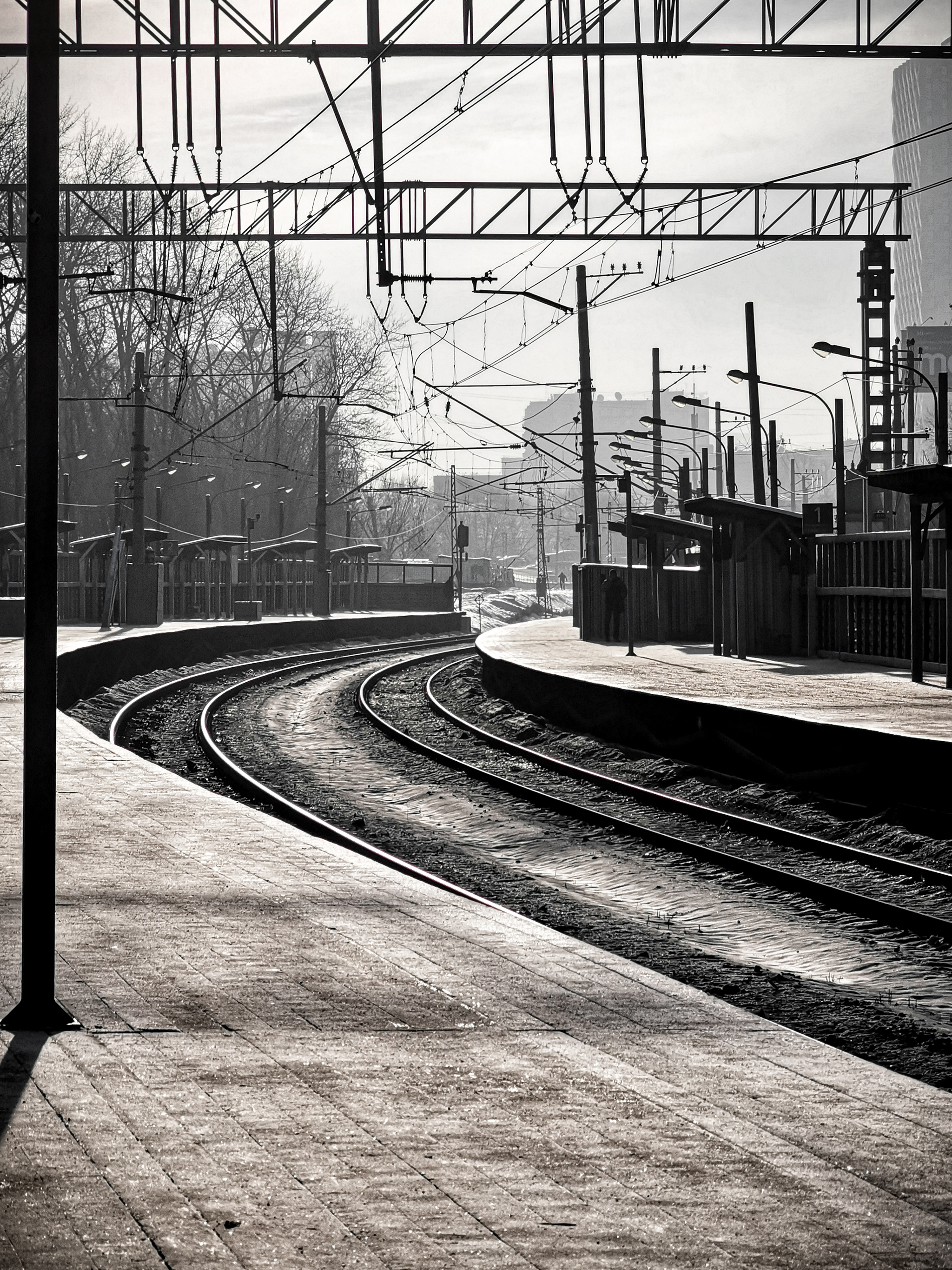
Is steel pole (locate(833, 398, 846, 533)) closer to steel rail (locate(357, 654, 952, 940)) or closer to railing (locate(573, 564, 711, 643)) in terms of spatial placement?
railing (locate(573, 564, 711, 643))

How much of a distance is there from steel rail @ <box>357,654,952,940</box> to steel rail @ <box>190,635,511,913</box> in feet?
6.24

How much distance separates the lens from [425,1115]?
174 inches

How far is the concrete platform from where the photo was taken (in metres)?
13.0

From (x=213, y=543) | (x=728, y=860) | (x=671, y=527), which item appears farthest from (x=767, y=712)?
(x=213, y=543)

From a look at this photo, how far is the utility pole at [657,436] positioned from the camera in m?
50.5

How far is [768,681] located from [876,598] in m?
3.66

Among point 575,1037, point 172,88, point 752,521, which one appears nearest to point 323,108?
point 172,88

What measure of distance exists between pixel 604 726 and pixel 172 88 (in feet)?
29.1

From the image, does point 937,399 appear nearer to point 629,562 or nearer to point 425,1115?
point 629,562

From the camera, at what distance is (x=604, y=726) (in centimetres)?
1959

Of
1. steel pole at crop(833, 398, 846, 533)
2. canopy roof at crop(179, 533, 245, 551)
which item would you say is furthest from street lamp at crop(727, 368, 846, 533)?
canopy roof at crop(179, 533, 245, 551)

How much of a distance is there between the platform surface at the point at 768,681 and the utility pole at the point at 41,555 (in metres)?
8.67

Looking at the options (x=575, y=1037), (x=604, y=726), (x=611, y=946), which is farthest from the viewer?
(x=604, y=726)

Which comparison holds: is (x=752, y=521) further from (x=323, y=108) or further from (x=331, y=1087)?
(x=331, y=1087)
